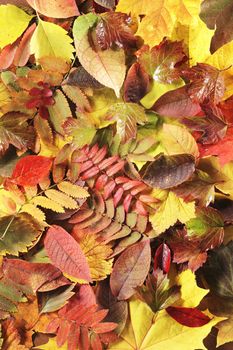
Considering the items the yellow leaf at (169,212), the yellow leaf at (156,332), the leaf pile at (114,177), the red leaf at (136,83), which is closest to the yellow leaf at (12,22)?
the leaf pile at (114,177)

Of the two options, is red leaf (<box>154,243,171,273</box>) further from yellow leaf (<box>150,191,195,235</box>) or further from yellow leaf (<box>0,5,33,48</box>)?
yellow leaf (<box>0,5,33,48</box>)

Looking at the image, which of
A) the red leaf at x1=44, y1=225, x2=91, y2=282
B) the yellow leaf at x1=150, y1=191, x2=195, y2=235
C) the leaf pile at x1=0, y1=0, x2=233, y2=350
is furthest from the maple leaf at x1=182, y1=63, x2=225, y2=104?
the red leaf at x1=44, y1=225, x2=91, y2=282

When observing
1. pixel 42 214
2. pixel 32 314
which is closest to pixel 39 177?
pixel 42 214

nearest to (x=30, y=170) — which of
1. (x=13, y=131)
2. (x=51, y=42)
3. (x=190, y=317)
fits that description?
(x=13, y=131)

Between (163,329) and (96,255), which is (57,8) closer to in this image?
(96,255)

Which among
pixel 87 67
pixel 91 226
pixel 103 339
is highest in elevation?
pixel 87 67

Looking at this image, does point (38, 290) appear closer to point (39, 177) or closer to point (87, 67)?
point (39, 177)
